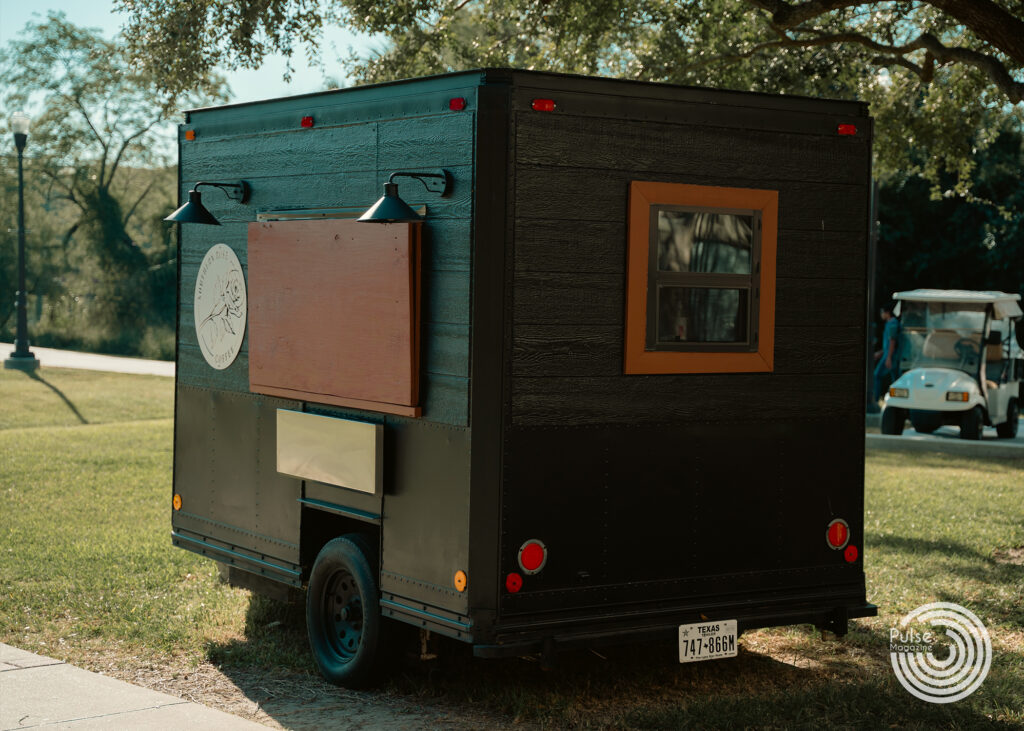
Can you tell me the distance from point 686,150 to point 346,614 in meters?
2.90

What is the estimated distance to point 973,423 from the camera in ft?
63.6

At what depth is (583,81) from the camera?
5.76 m

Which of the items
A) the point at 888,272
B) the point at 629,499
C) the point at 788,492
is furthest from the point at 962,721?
the point at 888,272

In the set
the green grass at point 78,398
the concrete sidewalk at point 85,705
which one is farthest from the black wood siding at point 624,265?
the green grass at point 78,398

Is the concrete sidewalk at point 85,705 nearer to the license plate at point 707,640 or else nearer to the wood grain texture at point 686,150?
the license plate at point 707,640

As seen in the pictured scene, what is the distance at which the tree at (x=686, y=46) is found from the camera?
493 inches

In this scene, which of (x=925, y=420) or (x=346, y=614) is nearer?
(x=346, y=614)

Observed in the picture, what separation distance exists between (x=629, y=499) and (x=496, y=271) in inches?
50.2

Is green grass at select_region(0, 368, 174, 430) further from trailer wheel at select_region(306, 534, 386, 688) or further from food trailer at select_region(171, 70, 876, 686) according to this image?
food trailer at select_region(171, 70, 876, 686)

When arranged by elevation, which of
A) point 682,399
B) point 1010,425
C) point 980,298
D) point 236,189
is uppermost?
point 236,189

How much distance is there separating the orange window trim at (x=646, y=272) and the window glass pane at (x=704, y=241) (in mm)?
63

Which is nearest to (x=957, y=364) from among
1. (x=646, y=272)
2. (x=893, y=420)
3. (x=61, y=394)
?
(x=893, y=420)

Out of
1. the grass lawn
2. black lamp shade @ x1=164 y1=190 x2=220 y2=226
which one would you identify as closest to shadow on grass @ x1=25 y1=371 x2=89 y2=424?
the grass lawn

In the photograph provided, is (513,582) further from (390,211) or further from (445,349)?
(390,211)
